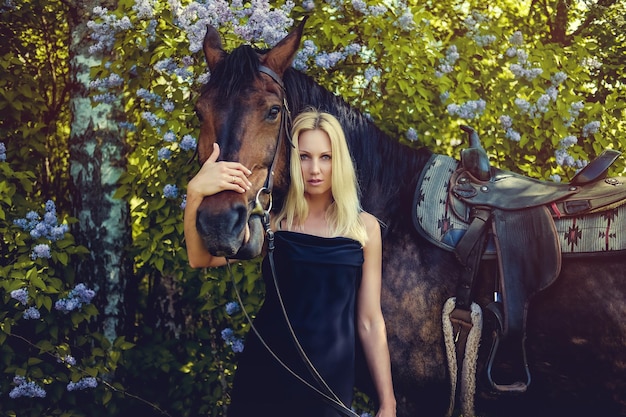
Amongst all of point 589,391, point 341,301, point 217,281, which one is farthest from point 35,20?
point 589,391

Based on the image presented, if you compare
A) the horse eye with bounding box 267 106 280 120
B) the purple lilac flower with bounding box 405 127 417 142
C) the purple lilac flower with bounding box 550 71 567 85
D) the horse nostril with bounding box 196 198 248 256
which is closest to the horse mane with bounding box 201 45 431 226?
the horse eye with bounding box 267 106 280 120

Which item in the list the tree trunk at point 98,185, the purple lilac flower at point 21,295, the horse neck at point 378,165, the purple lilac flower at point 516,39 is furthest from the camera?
the tree trunk at point 98,185

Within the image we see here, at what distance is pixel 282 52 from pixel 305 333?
112 cm

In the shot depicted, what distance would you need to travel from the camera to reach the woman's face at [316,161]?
228 cm

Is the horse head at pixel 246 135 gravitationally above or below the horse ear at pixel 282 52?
below

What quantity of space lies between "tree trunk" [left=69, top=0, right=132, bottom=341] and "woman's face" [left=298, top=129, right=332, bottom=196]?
7.41 ft

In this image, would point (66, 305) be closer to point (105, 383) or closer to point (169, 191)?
point (105, 383)

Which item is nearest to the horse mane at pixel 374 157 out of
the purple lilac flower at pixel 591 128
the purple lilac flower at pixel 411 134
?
the purple lilac flower at pixel 411 134

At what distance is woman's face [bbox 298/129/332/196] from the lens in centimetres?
228

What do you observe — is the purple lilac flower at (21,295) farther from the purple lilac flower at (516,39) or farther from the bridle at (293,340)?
the purple lilac flower at (516,39)

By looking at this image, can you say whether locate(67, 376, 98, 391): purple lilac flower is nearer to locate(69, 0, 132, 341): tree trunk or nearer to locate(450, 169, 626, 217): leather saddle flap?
locate(69, 0, 132, 341): tree trunk

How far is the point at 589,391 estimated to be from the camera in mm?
2584

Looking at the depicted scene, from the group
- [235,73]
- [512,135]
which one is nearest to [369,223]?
[235,73]

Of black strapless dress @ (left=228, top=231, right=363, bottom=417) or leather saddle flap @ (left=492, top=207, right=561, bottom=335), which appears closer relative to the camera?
black strapless dress @ (left=228, top=231, right=363, bottom=417)
